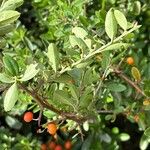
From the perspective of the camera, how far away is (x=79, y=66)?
1090 mm

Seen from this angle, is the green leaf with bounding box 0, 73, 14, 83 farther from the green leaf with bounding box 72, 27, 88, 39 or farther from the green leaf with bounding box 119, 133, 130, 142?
the green leaf with bounding box 119, 133, 130, 142

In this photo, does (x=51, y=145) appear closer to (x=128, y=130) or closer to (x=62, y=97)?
(x=128, y=130)

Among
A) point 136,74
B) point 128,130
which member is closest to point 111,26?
point 136,74

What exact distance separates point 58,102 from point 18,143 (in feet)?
2.13

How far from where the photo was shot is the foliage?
1.08 metres

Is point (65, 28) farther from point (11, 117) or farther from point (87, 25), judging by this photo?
point (11, 117)

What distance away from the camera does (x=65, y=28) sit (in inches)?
68.5

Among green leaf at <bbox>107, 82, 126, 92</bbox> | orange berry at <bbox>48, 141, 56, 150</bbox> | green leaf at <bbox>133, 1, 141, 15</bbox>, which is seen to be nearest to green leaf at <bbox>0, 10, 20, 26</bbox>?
green leaf at <bbox>107, 82, 126, 92</bbox>

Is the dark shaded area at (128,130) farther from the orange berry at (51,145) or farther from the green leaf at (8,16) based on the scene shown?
the green leaf at (8,16)

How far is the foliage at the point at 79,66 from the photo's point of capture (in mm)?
1078

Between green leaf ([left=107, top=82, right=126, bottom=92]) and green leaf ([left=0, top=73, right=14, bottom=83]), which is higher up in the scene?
green leaf ([left=0, top=73, right=14, bottom=83])

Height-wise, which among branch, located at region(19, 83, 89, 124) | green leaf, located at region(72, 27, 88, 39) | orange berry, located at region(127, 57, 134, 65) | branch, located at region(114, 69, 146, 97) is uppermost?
green leaf, located at region(72, 27, 88, 39)

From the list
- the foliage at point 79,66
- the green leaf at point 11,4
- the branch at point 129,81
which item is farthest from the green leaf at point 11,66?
the branch at point 129,81

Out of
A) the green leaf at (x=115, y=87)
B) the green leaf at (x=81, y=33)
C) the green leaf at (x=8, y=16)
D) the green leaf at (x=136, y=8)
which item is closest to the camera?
the green leaf at (x=8, y=16)
